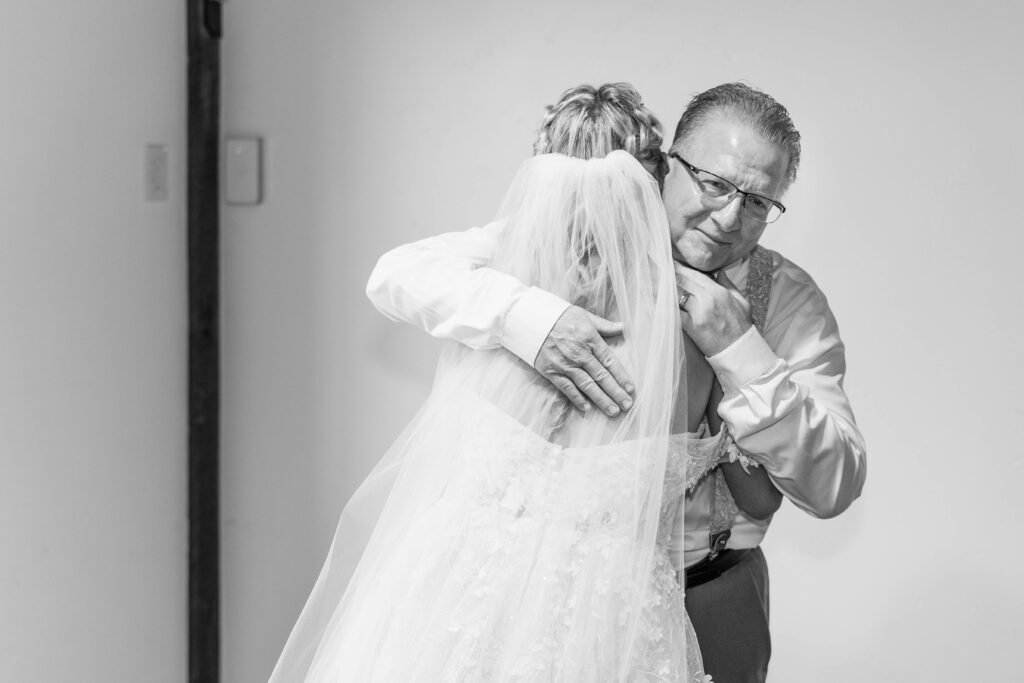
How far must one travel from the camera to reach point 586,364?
127 centimetres

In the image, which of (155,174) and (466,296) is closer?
(466,296)

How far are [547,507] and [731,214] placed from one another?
46 cm

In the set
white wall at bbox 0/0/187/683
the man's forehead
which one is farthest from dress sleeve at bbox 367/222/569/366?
white wall at bbox 0/0/187/683

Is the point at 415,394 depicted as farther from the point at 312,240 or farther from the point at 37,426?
the point at 37,426

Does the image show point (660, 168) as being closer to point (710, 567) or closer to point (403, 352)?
point (710, 567)

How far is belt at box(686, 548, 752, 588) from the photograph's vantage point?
5.14 feet

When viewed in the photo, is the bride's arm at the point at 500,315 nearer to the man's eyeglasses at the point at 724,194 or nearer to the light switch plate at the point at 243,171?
the man's eyeglasses at the point at 724,194

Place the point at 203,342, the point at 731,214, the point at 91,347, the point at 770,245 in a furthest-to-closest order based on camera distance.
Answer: the point at 203,342 < the point at 770,245 < the point at 91,347 < the point at 731,214

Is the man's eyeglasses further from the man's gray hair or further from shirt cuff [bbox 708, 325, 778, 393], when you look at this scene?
shirt cuff [bbox 708, 325, 778, 393]

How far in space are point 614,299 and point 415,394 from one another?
51.5 inches

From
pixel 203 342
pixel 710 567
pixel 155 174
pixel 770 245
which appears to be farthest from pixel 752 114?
pixel 203 342

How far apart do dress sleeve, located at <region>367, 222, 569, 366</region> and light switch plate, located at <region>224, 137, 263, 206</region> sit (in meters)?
1.04

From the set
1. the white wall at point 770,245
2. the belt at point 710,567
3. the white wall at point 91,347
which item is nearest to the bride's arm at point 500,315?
the belt at point 710,567

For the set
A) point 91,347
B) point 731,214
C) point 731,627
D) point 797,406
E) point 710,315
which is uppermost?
point 731,214
